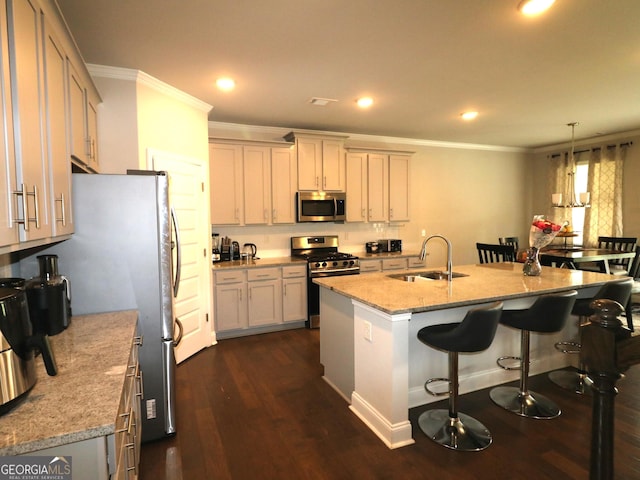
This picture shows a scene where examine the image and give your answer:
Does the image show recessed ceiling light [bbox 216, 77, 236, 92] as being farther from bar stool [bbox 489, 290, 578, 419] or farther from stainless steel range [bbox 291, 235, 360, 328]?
bar stool [bbox 489, 290, 578, 419]

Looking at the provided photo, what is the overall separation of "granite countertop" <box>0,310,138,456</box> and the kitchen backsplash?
3.07m

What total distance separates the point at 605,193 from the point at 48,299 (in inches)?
287

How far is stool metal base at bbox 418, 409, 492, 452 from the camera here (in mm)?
2195

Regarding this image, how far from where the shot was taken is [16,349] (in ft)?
3.51

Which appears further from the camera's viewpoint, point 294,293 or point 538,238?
point 294,293

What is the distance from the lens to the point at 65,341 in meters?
1.65

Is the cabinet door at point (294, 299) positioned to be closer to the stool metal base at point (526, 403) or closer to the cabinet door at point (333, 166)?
the cabinet door at point (333, 166)

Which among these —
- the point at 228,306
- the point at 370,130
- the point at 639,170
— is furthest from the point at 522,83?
the point at 228,306

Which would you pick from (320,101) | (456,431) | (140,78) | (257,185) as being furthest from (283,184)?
(456,431)

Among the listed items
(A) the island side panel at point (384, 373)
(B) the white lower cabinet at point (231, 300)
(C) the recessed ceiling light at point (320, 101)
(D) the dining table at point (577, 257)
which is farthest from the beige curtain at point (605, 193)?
(B) the white lower cabinet at point (231, 300)

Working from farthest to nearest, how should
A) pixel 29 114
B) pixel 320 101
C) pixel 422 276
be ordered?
pixel 320 101, pixel 422 276, pixel 29 114

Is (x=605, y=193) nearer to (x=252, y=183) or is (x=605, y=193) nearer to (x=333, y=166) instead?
(x=333, y=166)

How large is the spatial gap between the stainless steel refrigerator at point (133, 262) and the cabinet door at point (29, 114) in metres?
0.59

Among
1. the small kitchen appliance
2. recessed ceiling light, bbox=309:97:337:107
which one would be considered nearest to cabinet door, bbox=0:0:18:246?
the small kitchen appliance
